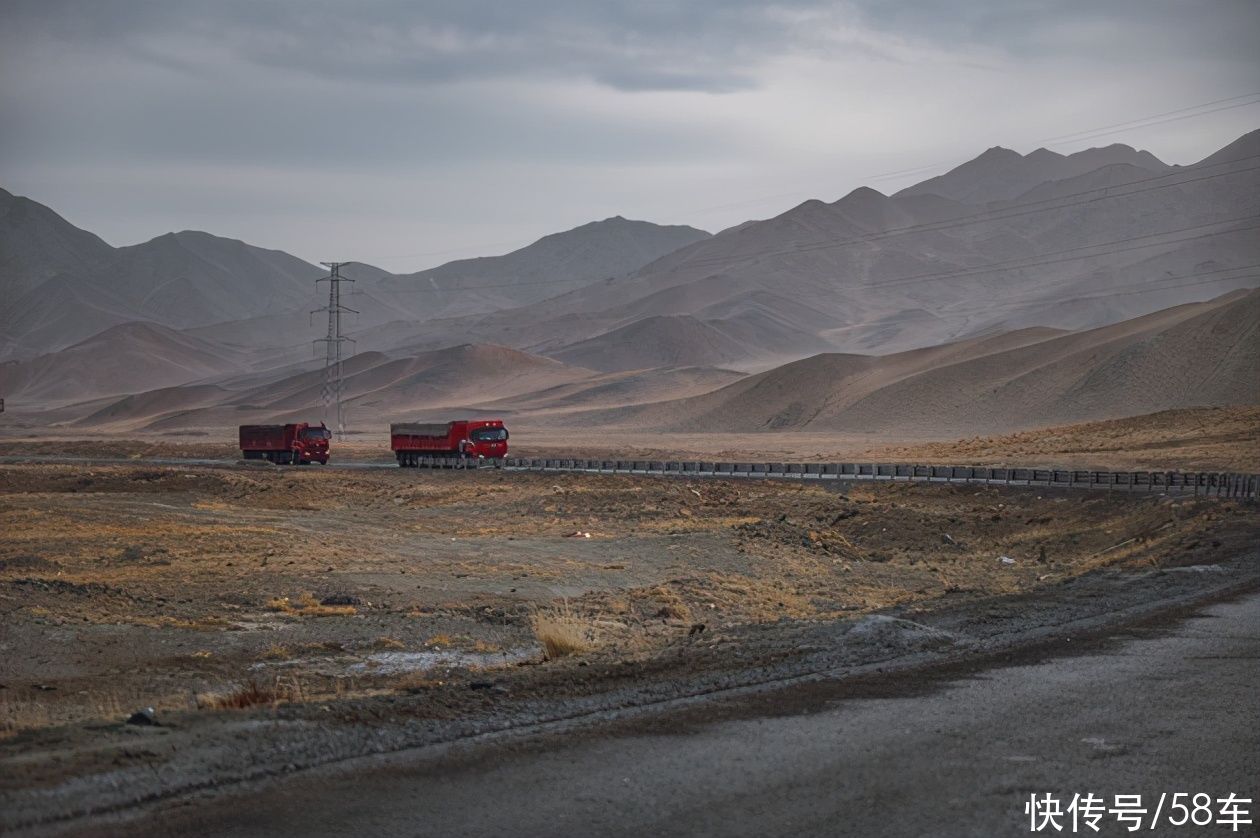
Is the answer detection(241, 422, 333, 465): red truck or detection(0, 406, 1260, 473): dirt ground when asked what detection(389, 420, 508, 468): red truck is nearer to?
detection(241, 422, 333, 465): red truck

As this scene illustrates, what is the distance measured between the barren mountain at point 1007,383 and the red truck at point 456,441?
6138 cm

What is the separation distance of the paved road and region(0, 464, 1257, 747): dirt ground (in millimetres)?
3003

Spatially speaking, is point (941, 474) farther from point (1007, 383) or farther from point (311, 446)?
point (1007, 383)

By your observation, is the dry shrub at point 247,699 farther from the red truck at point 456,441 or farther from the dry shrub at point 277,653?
the red truck at point 456,441

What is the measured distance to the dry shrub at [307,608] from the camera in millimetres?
22453

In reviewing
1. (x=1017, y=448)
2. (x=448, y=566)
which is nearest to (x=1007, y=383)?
(x=1017, y=448)

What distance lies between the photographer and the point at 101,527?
1490 inches

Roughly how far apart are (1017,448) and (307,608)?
6554 cm

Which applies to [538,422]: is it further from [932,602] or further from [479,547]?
[932,602]

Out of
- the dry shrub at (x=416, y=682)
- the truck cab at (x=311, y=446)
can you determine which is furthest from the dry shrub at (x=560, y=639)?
the truck cab at (x=311, y=446)

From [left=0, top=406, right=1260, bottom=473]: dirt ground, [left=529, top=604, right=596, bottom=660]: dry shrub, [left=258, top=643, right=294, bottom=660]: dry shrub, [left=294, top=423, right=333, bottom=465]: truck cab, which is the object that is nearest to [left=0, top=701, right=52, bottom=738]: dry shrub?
[left=258, top=643, right=294, bottom=660]: dry shrub

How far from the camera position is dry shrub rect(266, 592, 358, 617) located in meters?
22.5

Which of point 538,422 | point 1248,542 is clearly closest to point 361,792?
point 1248,542

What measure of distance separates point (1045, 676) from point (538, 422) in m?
163
